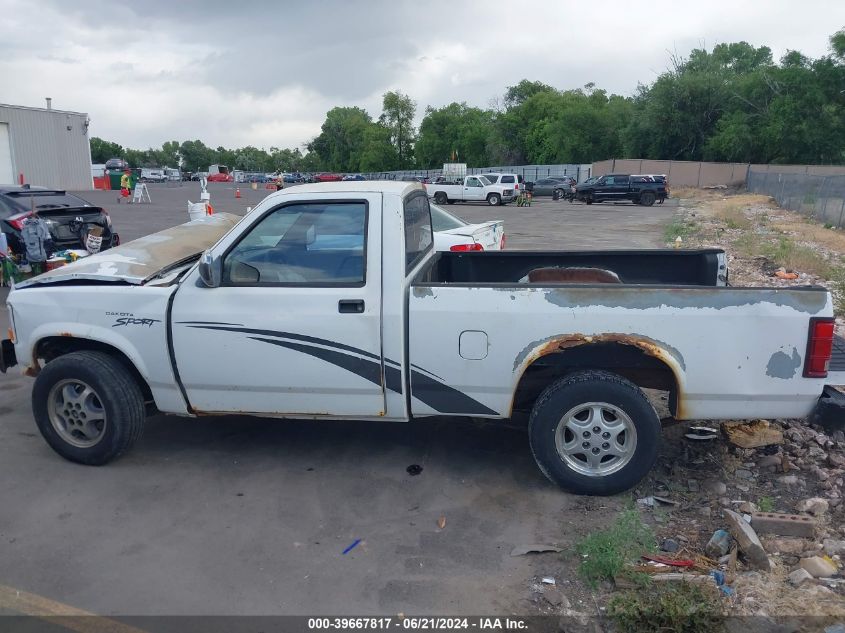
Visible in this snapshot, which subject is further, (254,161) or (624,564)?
(254,161)

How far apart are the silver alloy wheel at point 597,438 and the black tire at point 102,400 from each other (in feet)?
9.28

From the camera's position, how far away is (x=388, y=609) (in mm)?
3264

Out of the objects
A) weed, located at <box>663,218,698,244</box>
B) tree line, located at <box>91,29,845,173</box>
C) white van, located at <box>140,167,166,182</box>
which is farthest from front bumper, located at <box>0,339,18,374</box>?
white van, located at <box>140,167,166,182</box>

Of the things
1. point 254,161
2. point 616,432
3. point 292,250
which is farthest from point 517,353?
point 254,161

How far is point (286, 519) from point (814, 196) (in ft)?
82.6

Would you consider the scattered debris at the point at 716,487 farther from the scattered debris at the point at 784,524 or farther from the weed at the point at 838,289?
the weed at the point at 838,289

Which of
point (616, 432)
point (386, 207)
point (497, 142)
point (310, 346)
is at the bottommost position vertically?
point (616, 432)

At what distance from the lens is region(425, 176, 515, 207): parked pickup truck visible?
129 feet

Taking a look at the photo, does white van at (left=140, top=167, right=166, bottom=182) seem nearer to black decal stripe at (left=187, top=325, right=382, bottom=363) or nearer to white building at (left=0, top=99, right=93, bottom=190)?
white building at (left=0, top=99, right=93, bottom=190)

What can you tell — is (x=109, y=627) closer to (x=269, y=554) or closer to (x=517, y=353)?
(x=269, y=554)

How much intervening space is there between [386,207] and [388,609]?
237 centimetres

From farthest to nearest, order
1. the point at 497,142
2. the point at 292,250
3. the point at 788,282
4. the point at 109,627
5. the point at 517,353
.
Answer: the point at 497,142 < the point at 788,282 < the point at 292,250 < the point at 517,353 < the point at 109,627

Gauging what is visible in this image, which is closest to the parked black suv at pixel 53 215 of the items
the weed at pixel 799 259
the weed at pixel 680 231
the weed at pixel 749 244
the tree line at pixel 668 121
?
the weed at pixel 799 259

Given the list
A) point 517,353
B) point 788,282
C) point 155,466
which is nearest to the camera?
point 517,353
